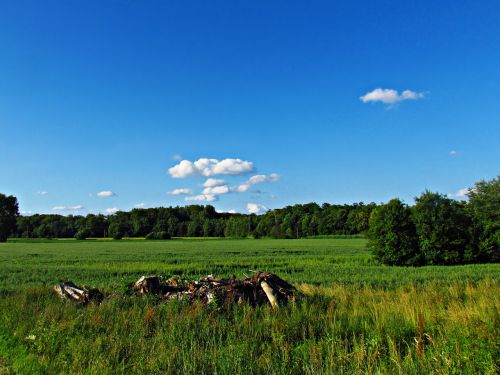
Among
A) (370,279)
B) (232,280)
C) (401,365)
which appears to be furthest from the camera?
(370,279)

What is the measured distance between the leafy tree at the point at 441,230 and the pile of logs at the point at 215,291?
25495 millimetres

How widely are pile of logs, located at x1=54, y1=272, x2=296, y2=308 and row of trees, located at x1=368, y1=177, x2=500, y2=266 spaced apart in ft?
80.6

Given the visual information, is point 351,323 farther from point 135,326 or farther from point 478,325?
point 135,326

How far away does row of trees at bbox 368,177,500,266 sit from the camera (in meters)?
33.7

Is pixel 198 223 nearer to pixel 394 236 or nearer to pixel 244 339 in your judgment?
pixel 394 236

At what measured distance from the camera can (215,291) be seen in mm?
10758

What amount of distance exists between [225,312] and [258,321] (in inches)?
59.5

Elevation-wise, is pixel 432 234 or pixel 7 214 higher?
pixel 7 214

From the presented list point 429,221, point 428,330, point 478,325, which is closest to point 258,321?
point 428,330

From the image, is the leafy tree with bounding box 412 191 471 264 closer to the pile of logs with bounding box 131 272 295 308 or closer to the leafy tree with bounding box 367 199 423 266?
the leafy tree with bounding box 367 199 423 266

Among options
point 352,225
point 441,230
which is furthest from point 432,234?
point 352,225

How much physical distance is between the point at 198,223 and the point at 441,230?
13865cm

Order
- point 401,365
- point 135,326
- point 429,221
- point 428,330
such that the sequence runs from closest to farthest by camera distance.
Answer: point 401,365 < point 428,330 < point 135,326 < point 429,221

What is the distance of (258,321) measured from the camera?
26.7 ft
